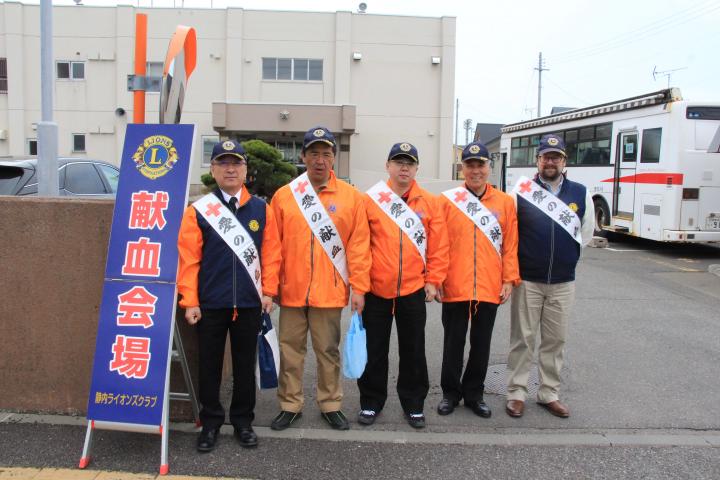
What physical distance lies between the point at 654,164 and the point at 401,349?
31.9 ft

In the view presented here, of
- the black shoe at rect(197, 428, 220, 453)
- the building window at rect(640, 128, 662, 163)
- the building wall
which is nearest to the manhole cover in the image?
the black shoe at rect(197, 428, 220, 453)

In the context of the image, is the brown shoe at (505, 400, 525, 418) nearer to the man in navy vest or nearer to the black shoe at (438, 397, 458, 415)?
the man in navy vest

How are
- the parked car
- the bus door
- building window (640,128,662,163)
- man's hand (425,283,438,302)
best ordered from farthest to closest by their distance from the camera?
the bus door < building window (640,128,662,163) < the parked car < man's hand (425,283,438,302)

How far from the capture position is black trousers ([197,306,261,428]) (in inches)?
139

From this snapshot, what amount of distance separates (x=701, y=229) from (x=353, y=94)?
17668 millimetres

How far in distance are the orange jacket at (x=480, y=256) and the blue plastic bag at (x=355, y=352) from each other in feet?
2.29

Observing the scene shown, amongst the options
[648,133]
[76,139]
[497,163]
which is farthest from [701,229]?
[76,139]

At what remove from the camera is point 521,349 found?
4.24m

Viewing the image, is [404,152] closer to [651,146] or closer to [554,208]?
[554,208]

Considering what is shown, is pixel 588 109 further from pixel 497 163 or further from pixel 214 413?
pixel 214 413

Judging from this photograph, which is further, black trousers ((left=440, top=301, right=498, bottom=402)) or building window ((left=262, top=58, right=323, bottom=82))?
building window ((left=262, top=58, right=323, bottom=82))

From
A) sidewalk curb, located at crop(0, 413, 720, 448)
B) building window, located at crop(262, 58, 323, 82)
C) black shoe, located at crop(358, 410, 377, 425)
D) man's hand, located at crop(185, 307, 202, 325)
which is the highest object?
building window, located at crop(262, 58, 323, 82)

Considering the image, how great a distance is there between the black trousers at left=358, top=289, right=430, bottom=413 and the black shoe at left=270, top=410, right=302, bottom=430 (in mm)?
509

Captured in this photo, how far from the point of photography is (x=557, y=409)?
13.7ft
